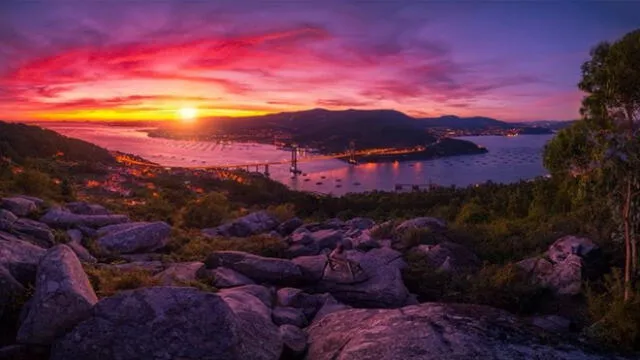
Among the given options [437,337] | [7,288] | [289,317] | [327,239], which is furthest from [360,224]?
[7,288]

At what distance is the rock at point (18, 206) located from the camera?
1169cm

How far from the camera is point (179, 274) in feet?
29.6

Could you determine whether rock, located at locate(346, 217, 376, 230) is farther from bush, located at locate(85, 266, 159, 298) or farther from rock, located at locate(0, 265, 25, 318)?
rock, located at locate(0, 265, 25, 318)

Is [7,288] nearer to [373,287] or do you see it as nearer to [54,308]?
[54,308]

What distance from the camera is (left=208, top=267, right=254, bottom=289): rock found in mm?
8984

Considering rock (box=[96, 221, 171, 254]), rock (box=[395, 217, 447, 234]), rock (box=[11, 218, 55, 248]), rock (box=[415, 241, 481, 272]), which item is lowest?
rock (box=[415, 241, 481, 272])

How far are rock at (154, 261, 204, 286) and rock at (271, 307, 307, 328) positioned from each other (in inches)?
71.1

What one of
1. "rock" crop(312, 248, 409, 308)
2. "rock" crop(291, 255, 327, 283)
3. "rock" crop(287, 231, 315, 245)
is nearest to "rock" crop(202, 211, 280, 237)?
"rock" crop(287, 231, 315, 245)

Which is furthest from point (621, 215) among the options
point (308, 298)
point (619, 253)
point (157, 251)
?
point (157, 251)

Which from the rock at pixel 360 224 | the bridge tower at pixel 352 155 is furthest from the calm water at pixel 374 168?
the rock at pixel 360 224

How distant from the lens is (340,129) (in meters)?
127

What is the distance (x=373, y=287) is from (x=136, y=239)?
6068 millimetres

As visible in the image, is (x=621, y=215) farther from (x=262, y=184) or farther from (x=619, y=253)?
(x=262, y=184)

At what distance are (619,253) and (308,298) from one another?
7481 mm
